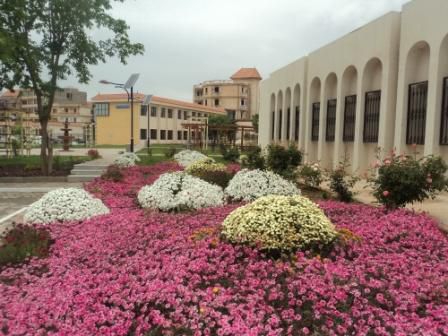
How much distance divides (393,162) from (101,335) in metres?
6.04

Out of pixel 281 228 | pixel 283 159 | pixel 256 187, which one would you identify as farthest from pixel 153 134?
pixel 281 228

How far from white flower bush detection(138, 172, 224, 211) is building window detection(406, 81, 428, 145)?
6.41m

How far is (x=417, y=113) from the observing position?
41.2 ft

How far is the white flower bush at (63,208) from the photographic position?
7.71 m

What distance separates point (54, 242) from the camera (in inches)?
255

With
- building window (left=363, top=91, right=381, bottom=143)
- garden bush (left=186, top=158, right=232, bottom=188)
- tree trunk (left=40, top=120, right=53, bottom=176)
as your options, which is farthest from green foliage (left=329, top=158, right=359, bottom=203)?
tree trunk (left=40, top=120, right=53, bottom=176)

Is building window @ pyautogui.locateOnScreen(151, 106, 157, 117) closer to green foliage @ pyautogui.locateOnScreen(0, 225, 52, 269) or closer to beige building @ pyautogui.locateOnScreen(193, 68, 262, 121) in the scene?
beige building @ pyautogui.locateOnScreen(193, 68, 262, 121)

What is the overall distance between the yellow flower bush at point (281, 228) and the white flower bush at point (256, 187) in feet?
12.5

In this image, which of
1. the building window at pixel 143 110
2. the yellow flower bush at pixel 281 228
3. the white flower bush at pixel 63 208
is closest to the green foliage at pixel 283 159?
the white flower bush at pixel 63 208

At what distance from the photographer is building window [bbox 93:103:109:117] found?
5884 centimetres

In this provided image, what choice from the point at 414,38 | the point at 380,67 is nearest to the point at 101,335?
the point at 414,38

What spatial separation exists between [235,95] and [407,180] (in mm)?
79890

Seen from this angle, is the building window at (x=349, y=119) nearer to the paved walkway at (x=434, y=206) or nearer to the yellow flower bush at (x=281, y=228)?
the paved walkway at (x=434, y=206)

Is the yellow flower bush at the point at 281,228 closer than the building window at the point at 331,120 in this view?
Yes
